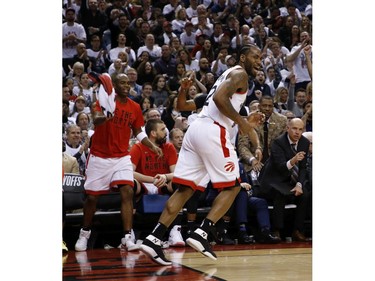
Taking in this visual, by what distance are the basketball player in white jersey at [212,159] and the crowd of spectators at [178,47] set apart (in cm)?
313

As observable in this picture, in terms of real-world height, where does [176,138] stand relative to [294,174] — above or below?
above

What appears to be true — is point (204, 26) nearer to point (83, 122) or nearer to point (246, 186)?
point (83, 122)

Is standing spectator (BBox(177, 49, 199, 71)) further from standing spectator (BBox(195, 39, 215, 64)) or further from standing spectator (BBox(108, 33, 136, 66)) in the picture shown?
standing spectator (BBox(108, 33, 136, 66))

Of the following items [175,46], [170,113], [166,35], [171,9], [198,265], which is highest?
[171,9]

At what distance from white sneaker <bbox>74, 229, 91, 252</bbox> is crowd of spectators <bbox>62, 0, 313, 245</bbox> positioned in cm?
187

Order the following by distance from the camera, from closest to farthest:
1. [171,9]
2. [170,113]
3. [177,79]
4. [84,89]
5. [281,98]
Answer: [170,113]
[84,89]
[281,98]
[177,79]
[171,9]

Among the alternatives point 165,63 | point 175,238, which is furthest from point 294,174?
point 165,63

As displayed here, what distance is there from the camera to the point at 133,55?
1144 cm

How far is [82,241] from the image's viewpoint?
7.00 metres

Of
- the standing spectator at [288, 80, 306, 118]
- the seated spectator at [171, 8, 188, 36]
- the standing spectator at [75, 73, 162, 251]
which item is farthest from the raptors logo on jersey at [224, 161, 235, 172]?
the seated spectator at [171, 8, 188, 36]

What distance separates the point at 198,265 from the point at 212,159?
797 millimetres

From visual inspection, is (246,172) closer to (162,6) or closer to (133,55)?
(133,55)

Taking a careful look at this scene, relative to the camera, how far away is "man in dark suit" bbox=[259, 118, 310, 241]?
773cm
